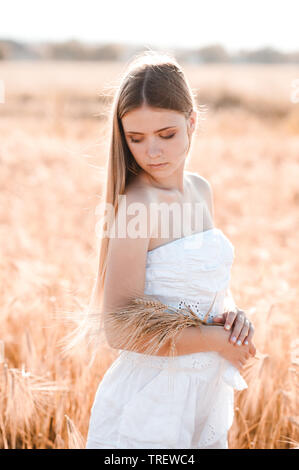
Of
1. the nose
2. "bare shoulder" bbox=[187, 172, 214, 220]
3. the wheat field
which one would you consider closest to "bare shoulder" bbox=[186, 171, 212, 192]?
"bare shoulder" bbox=[187, 172, 214, 220]

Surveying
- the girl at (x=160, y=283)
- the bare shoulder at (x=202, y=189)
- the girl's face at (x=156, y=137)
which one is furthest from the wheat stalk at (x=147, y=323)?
the bare shoulder at (x=202, y=189)

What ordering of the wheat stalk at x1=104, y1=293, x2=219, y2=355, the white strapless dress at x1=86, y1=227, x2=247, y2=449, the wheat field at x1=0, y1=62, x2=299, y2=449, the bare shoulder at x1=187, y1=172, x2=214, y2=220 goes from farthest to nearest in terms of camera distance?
1. the wheat field at x1=0, y1=62, x2=299, y2=449
2. the bare shoulder at x1=187, y1=172, x2=214, y2=220
3. the white strapless dress at x1=86, y1=227, x2=247, y2=449
4. the wheat stalk at x1=104, y1=293, x2=219, y2=355

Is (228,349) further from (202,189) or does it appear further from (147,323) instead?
(202,189)

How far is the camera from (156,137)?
1313mm

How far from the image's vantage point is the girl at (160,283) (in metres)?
1.29

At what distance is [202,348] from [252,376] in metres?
0.61

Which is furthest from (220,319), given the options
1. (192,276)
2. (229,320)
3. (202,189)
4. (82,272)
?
(82,272)

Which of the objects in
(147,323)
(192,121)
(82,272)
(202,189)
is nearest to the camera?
(147,323)

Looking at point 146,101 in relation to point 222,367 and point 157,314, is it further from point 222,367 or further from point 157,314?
point 222,367

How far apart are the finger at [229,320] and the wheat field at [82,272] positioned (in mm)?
333

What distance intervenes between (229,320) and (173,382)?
0.76 feet

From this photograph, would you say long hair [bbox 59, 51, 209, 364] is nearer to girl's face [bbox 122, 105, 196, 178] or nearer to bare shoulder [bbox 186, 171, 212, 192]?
girl's face [bbox 122, 105, 196, 178]

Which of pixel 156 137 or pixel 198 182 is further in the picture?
pixel 198 182

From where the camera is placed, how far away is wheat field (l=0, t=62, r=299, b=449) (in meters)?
1.80
